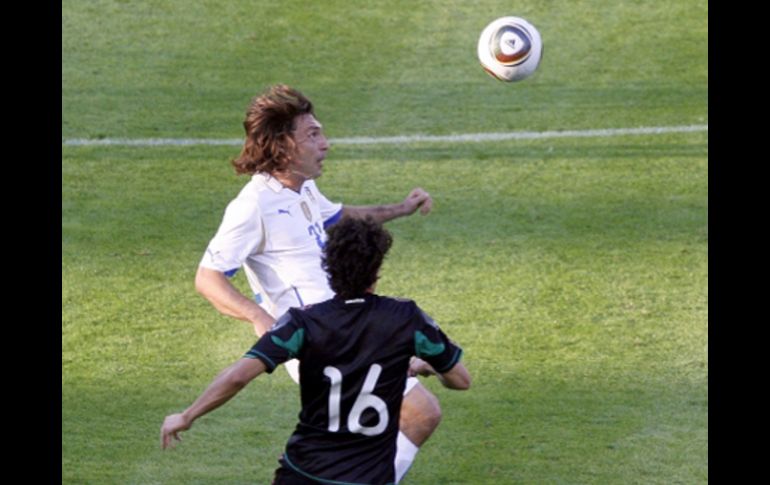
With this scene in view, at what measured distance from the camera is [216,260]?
733cm

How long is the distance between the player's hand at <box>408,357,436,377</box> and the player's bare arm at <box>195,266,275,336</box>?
68 cm

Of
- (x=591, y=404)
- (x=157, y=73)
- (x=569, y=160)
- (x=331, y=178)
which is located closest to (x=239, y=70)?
(x=157, y=73)

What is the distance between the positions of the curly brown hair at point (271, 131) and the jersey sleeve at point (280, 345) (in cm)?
160

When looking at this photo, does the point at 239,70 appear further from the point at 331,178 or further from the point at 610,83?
the point at 610,83

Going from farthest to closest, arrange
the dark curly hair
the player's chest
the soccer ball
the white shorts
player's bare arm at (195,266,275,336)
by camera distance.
→ 1. the soccer ball
2. the player's chest
3. the white shorts
4. player's bare arm at (195,266,275,336)
5. the dark curly hair

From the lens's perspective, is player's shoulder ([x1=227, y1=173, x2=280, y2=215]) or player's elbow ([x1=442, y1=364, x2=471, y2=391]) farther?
player's shoulder ([x1=227, y1=173, x2=280, y2=215])

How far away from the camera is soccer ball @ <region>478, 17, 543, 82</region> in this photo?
33.2 ft

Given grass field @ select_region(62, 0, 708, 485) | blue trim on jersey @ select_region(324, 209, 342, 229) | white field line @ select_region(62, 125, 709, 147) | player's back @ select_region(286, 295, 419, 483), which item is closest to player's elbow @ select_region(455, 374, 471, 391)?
player's back @ select_region(286, 295, 419, 483)

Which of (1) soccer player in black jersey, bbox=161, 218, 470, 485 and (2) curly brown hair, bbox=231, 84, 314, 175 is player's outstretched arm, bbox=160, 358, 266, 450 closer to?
(1) soccer player in black jersey, bbox=161, 218, 470, 485

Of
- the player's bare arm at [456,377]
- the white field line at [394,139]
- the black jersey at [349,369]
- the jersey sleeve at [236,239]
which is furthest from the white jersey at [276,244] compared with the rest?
the white field line at [394,139]

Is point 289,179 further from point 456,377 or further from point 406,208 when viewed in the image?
point 456,377

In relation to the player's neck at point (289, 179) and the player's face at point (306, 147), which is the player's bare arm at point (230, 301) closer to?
the player's neck at point (289, 179)

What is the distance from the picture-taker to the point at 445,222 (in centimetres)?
1255
